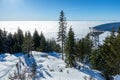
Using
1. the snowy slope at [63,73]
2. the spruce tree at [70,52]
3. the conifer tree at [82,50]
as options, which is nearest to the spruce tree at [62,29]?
the conifer tree at [82,50]

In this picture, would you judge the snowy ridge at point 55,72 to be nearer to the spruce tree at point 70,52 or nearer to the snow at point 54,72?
the snow at point 54,72

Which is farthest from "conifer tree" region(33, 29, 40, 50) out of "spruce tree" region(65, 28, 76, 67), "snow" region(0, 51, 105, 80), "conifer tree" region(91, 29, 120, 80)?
"conifer tree" region(91, 29, 120, 80)

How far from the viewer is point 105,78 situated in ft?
107

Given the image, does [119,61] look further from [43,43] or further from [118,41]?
[43,43]

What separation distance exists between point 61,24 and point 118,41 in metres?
34.0

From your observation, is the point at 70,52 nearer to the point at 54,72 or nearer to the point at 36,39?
the point at 54,72

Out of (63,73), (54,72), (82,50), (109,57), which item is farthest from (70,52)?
(109,57)

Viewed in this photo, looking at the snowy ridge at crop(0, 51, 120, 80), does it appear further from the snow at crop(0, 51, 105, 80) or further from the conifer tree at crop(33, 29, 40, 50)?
the conifer tree at crop(33, 29, 40, 50)

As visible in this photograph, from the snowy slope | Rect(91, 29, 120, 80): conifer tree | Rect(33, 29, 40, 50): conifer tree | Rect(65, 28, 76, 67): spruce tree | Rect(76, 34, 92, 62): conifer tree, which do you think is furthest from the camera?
Rect(33, 29, 40, 50): conifer tree

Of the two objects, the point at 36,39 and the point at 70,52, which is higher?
the point at 70,52

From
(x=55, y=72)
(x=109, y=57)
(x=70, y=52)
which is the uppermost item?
(x=109, y=57)

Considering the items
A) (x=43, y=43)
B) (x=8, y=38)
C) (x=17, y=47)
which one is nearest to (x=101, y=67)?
(x=43, y=43)

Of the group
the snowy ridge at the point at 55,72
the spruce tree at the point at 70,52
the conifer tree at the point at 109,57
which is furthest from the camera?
the spruce tree at the point at 70,52

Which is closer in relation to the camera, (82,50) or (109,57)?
(109,57)
